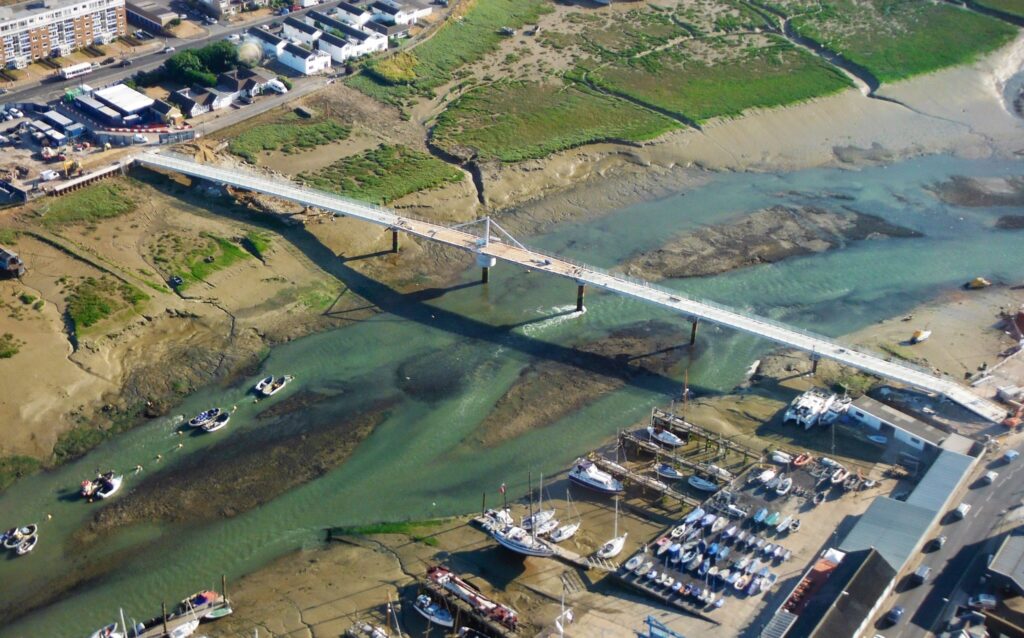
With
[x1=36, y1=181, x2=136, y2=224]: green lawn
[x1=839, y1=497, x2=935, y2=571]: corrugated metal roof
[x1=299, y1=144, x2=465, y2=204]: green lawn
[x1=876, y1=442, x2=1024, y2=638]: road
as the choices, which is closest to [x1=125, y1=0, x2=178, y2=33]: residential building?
[x1=36, y1=181, x2=136, y2=224]: green lawn

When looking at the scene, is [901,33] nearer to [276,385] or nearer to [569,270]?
[569,270]

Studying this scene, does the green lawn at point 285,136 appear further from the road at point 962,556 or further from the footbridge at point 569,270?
the road at point 962,556

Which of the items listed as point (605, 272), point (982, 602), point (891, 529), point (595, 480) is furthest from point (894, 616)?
point (605, 272)

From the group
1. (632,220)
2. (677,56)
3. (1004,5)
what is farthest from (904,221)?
(1004,5)

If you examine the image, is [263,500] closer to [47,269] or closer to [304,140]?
[47,269]

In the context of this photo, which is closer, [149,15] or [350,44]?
[350,44]

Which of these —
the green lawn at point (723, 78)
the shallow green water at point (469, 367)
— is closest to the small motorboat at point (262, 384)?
the shallow green water at point (469, 367)
